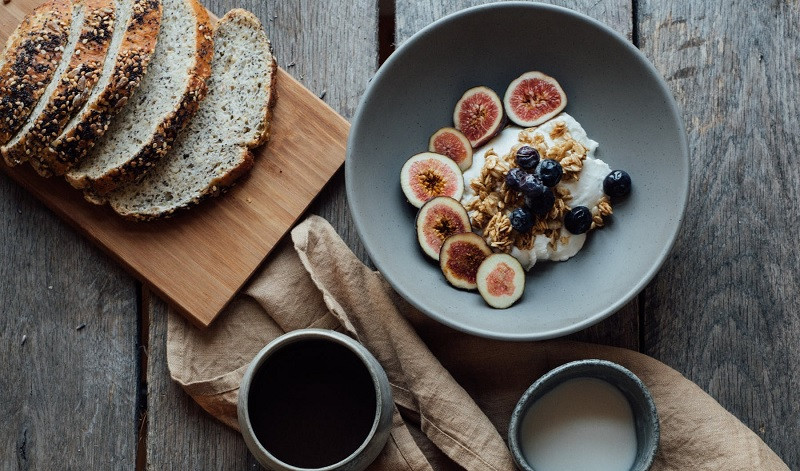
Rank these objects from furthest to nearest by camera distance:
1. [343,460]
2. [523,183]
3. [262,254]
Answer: [262,254] < [523,183] < [343,460]

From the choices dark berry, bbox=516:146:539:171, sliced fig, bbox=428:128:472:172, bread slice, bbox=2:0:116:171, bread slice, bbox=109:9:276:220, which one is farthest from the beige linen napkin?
bread slice, bbox=2:0:116:171

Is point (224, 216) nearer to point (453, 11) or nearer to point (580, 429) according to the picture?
point (453, 11)

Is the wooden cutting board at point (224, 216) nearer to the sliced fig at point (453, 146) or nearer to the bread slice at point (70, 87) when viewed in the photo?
the bread slice at point (70, 87)

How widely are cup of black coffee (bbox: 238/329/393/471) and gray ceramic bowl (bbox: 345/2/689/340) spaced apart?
234 mm

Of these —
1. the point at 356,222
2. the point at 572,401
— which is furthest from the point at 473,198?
the point at 572,401

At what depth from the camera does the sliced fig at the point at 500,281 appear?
2082 millimetres

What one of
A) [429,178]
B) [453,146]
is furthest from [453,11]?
[429,178]

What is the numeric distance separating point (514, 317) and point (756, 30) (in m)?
1.08

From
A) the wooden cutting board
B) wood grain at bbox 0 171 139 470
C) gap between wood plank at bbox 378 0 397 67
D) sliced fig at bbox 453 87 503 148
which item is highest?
sliced fig at bbox 453 87 503 148

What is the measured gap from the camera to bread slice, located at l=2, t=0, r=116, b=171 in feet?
6.73

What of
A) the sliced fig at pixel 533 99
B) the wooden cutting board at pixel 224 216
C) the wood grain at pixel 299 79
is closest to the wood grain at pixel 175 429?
the wood grain at pixel 299 79

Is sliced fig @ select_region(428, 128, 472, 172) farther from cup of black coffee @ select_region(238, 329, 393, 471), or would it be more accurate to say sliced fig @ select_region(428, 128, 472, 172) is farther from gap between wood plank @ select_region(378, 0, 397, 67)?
cup of black coffee @ select_region(238, 329, 393, 471)

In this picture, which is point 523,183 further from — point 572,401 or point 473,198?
point 572,401

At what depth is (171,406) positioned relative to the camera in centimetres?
220
